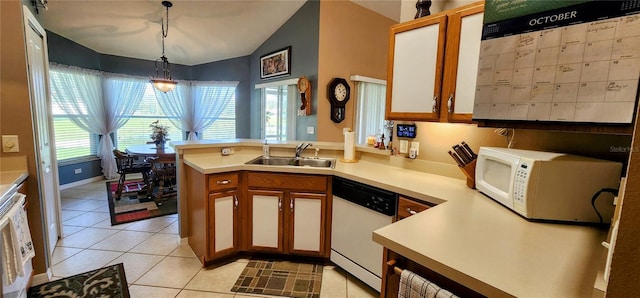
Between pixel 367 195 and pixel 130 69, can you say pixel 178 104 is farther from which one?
pixel 367 195

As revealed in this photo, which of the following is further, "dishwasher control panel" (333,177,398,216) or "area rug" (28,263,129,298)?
"area rug" (28,263,129,298)

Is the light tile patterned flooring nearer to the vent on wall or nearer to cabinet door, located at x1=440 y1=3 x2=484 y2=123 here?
cabinet door, located at x1=440 y1=3 x2=484 y2=123

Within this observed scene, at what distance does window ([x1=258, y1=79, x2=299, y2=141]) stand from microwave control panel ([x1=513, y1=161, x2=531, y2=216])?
3.62m

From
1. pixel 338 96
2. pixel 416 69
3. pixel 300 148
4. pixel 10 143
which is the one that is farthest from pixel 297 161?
pixel 10 143

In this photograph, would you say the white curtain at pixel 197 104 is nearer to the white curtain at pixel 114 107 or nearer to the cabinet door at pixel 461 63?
the white curtain at pixel 114 107

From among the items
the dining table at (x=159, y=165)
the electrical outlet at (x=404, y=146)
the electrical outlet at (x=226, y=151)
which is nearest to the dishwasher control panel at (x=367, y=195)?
the electrical outlet at (x=404, y=146)

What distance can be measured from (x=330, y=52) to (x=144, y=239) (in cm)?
339

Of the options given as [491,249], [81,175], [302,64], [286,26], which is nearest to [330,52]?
[302,64]

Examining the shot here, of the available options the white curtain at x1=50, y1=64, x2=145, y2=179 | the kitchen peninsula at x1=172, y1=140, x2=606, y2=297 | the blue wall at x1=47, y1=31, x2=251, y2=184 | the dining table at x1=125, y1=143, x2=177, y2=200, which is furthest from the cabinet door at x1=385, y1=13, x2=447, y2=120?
the white curtain at x1=50, y1=64, x2=145, y2=179

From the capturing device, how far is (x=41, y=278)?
6.93 ft

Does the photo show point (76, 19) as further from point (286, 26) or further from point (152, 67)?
point (286, 26)

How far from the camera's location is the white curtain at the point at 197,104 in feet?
20.7

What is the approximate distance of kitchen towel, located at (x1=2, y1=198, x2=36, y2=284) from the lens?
146 centimetres

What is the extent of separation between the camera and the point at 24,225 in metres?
1.69
